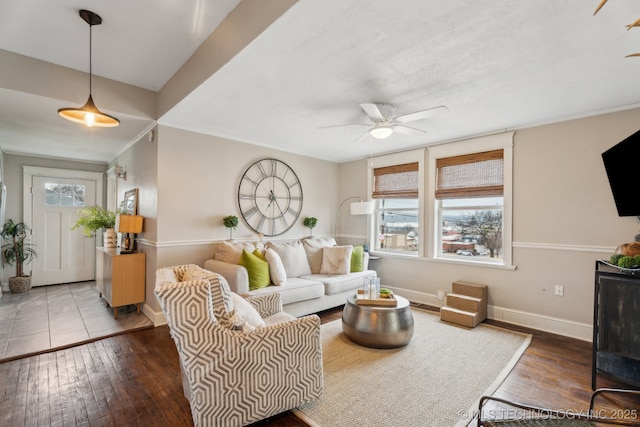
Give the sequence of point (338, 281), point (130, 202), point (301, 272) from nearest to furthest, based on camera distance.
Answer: point (338, 281), point (301, 272), point (130, 202)

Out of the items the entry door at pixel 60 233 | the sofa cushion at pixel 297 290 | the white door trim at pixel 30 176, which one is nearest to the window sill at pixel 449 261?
the sofa cushion at pixel 297 290

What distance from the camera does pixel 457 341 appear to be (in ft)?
10.2

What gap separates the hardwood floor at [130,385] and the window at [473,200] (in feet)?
4.57

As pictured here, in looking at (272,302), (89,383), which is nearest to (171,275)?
(272,302)

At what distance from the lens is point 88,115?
2418mm

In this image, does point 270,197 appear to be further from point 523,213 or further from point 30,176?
point 30,176

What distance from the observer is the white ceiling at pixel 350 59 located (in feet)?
5.76

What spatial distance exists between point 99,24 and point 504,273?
4875 mm

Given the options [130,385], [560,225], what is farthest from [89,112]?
[560,225]

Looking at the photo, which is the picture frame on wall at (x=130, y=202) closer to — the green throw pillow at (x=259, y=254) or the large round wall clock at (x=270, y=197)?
the large round wall clock at (x=270, y=197)

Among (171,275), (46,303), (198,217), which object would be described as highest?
(198,217)

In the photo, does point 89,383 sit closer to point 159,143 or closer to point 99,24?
point 159,143

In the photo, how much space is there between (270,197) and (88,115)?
263 centimetres

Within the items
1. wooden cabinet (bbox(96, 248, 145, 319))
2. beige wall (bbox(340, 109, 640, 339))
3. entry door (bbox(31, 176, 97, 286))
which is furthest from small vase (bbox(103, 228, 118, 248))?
beige wall (bbox(340, 109, 640, 339))
